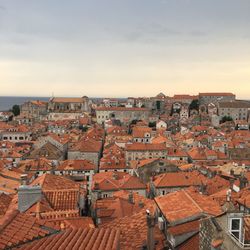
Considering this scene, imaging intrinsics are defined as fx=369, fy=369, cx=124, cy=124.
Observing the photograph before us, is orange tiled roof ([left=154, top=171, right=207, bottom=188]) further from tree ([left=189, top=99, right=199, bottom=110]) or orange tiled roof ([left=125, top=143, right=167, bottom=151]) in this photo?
tree ([left=189, top=99, right=199, bottom=110])

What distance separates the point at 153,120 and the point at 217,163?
222 ft

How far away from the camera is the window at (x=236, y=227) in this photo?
10238 mm

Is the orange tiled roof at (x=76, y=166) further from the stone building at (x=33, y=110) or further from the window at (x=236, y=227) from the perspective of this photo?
the stone building at (x=33, y=110)

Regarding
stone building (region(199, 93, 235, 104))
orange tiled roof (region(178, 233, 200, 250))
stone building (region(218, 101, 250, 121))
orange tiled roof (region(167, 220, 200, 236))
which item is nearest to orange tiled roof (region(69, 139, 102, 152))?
orange tiled roof (region(167, 220, 200, 236))

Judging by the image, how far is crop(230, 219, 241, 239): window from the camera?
1024cm

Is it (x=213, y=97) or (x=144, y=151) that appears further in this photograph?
(x=213, y=97)

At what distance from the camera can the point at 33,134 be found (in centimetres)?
9238

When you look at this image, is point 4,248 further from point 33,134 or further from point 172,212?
point 33,134

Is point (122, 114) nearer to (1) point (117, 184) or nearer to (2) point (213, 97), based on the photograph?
(2) point (213, 97)

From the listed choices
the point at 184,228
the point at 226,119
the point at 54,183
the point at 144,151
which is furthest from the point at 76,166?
the point at 226,119

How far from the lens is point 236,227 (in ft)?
33.9

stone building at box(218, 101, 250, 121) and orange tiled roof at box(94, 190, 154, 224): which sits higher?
stone building at box(218, 101, 250, 121)

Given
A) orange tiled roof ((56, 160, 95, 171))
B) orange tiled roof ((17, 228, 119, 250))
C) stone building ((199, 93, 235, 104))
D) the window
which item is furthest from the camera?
stone building ((199, 93, 235, 104))

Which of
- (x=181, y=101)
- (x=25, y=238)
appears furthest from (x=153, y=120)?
(x=25, y=238)
